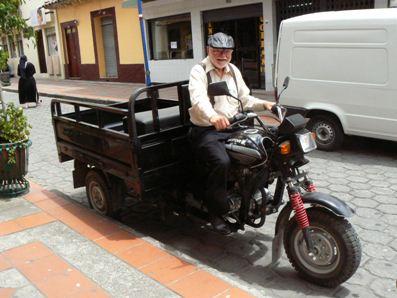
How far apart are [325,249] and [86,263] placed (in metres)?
1.88

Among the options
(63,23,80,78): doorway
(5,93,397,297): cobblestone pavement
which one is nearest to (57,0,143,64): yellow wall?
(63,23,80,78): doorway

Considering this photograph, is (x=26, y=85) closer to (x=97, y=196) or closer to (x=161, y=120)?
(x=97, y=196)

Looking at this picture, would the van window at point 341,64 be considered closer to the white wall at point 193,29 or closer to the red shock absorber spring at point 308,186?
the red shock absorber spring at point 308,186

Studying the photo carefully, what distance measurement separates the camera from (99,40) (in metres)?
21.6

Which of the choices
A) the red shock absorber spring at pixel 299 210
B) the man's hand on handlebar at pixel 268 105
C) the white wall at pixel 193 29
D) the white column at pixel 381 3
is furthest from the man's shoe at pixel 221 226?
the white wall at pixel 193 29

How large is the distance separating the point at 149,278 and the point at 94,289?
40 centimetres

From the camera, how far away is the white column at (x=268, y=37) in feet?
43.3

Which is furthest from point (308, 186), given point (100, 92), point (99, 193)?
point (100, 92)

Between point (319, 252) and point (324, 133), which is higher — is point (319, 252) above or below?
below

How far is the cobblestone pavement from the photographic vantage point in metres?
3.58

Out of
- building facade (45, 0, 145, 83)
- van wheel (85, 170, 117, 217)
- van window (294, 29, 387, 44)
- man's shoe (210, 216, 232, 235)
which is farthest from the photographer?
building facade (45, 0, 145, 83)

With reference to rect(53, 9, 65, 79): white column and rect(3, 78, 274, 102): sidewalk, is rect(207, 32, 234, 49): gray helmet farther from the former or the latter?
rect(53, 9, 65, 79): white column

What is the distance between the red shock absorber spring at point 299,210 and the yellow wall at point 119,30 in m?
16.1

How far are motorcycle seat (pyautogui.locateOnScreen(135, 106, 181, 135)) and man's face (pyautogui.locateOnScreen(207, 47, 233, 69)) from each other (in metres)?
0.79
